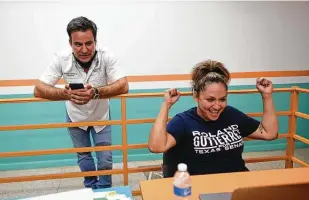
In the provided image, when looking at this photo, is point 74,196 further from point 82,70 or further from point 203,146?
point 82,70

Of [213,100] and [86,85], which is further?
[86,85]

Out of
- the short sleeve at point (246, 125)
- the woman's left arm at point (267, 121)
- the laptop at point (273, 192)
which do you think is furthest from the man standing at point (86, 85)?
the laptop at point (273, 192)

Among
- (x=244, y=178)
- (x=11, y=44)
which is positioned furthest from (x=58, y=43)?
(x=244, y=178)

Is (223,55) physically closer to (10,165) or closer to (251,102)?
(251,102)

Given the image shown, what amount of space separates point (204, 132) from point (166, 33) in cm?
227

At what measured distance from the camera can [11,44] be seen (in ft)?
11.8

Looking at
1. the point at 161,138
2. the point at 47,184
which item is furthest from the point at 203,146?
the point at 47,184

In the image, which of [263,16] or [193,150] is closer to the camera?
[193,150]

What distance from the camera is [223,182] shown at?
4.65 feet

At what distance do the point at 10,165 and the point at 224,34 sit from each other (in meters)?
3.09

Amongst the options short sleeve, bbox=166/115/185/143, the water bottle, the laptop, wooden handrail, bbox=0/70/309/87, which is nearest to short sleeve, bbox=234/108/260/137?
short sleeve, bbox=166/115/185/143

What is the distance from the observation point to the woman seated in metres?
1.77

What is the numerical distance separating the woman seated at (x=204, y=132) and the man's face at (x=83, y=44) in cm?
69

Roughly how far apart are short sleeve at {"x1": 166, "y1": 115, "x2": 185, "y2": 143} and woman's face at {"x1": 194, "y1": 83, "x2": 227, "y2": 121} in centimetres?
16
